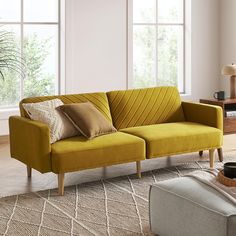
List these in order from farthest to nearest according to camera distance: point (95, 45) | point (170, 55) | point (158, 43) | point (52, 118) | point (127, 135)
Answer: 1. point (170, 55)
2. point (158, 43)
3. point (95, 45)
4. point (127, 135)
5. point (52, 118)

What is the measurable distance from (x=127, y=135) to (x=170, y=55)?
10.8ft

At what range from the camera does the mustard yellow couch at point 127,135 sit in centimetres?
485

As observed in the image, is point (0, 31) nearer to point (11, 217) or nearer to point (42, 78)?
point (42, 78)

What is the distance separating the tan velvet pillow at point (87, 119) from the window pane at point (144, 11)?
294 cm

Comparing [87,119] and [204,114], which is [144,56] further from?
[87,119]

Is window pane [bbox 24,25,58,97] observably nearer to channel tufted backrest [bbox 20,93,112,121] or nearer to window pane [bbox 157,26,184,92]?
window pane [bbox 157,26,184,92]

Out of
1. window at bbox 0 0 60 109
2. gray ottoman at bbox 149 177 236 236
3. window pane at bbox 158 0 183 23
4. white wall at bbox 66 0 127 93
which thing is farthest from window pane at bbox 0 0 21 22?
gray ottoman at bbox 149 177 236 236

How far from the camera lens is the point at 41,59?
7.36 metres

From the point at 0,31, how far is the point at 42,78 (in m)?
0.80

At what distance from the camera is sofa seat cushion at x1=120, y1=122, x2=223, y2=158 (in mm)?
5359

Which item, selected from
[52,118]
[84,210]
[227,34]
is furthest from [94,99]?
[227,34]

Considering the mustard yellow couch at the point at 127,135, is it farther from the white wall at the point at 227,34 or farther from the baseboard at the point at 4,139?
the white wall at the point at 227,34

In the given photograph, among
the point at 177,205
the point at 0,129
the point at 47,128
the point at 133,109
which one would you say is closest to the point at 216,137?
the point at 133,109

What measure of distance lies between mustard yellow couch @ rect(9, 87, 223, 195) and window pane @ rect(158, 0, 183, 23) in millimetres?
2305
